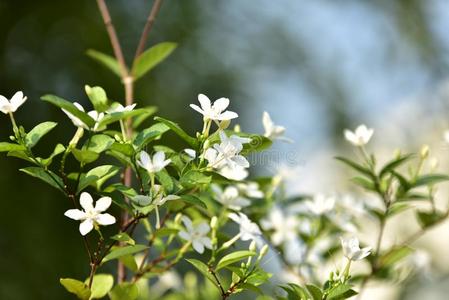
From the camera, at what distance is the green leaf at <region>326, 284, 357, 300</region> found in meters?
0.60

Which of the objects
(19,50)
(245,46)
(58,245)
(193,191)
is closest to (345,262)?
(193,191)

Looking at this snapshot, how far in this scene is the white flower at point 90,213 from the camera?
600 millimetres

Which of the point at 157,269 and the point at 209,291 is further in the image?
the point at 209,291

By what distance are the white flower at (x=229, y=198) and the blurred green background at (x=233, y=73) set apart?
142cm

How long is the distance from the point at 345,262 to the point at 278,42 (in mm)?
2673

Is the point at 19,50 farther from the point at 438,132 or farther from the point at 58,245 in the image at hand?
the point at 438,132

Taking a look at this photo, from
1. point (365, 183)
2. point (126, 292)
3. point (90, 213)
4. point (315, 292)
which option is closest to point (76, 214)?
point (90, 213)

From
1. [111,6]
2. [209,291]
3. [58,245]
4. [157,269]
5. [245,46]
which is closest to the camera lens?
[157,269]

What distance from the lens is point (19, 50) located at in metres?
2.52

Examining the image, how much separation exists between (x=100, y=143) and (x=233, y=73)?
2.37 metres

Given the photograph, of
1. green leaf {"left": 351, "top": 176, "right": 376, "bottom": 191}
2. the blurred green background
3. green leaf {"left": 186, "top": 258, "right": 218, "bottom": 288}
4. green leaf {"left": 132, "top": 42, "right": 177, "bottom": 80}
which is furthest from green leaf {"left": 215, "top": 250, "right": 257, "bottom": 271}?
the blurred green background

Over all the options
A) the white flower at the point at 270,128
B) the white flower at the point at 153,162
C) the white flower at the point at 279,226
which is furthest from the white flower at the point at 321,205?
the white flower at the point at 153,162

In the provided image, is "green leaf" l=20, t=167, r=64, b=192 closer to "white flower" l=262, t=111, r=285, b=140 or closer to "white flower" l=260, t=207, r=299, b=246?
"white flower" l=262, t=111, r=285, b=140

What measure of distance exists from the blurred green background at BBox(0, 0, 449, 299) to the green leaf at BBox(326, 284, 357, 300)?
5.32 ft
